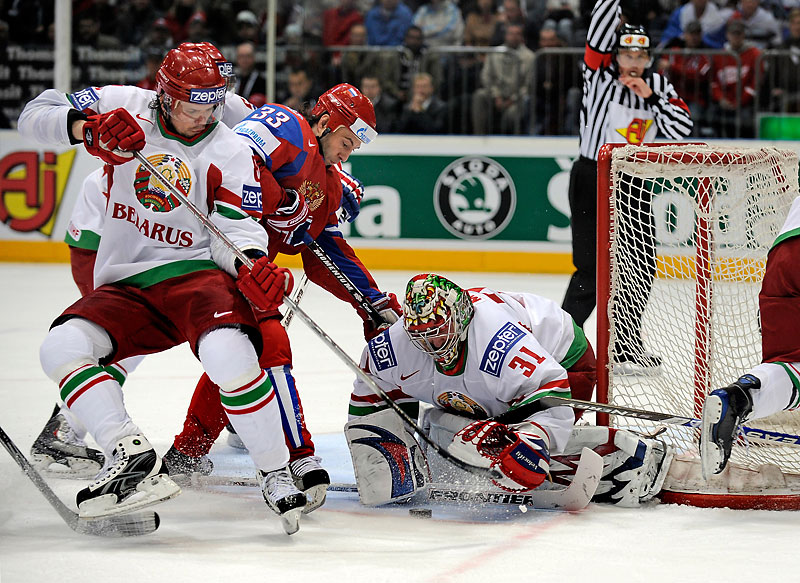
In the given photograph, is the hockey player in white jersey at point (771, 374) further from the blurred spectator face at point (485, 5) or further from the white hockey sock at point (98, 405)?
the blurred spectator face at point (485, 5)

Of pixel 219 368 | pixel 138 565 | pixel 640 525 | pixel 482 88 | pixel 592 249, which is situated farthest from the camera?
pixel 482 88

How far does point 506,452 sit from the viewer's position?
2559 millimetres

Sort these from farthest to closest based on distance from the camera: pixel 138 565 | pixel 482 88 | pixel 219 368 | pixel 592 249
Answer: pixel 482 88
pixel 592 249
pixel 219 368
pixel 138 565

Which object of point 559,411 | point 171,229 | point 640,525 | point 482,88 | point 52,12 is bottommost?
point 640,525

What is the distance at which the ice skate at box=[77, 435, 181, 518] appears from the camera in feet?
7.74

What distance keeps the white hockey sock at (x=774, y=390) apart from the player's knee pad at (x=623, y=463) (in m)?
0.27

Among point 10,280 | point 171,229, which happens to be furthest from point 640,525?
point 10,280

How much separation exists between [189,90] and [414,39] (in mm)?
5020

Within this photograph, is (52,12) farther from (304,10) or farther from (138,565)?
(138,565)

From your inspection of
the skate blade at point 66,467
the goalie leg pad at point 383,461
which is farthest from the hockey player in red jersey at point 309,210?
the skate blade at point 66,467

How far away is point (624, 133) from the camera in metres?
4.71

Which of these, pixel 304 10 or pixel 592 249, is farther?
pixel 304 10

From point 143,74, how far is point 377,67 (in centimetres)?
154

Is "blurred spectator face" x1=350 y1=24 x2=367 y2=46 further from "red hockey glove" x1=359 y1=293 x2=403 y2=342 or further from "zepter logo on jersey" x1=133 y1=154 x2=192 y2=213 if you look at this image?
"zepter logo on jersey" x1=133 y1=154 x2=192 y2=213
